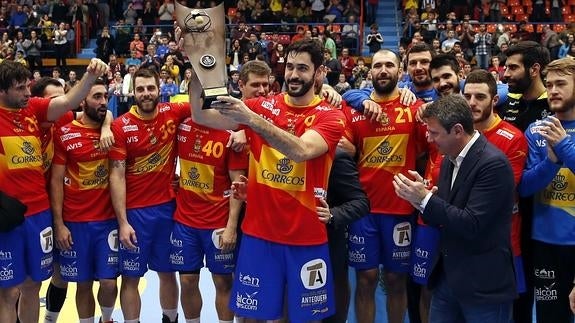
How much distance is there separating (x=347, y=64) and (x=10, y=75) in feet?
49.8

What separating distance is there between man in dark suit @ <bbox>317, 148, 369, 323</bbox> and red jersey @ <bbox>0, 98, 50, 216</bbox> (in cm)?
224

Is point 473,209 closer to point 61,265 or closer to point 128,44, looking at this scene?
point 61,265

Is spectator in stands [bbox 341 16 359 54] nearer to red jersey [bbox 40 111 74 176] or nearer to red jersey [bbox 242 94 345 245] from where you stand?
red jersey [bbox 40 111 74 176]

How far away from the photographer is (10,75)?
509 centimetres

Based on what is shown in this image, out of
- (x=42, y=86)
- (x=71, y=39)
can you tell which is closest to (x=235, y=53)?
(x=71, y=39)

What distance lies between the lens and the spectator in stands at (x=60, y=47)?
21516 mm

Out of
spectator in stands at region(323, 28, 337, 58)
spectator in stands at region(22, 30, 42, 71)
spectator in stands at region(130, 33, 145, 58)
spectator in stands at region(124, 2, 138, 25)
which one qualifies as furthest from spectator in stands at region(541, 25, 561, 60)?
spectator in stands at region(22, 30, 42, 71)

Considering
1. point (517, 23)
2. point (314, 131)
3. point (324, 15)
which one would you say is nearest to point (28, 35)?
point (324, 15)

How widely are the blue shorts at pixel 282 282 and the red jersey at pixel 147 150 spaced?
4.83 feet

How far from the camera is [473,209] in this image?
3799 mm

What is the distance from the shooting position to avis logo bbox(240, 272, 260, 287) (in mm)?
4336

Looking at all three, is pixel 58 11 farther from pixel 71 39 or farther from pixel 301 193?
pixel 301 193

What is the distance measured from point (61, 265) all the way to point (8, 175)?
2.91 ft

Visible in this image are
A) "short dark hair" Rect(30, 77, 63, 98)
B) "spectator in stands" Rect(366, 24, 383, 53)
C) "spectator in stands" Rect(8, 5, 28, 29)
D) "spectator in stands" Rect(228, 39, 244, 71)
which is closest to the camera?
"short dark hair" Rect(30, 77, 63, 98)
